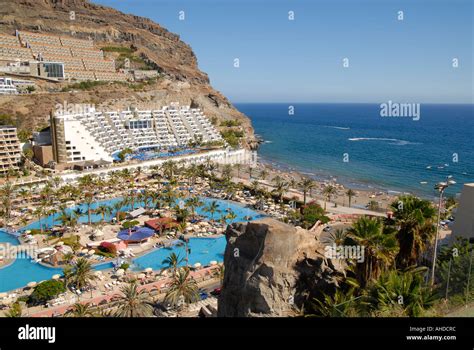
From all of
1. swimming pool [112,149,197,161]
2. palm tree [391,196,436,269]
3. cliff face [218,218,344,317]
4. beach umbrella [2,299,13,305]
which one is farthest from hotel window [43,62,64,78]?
palm tree [391,196,436,269]

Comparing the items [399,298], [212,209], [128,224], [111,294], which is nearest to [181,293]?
[111,294]

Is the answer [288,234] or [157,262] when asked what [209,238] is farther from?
[288,234]

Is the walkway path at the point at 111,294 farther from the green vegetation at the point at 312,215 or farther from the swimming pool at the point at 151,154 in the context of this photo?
the swimming pool at the point at 151,154

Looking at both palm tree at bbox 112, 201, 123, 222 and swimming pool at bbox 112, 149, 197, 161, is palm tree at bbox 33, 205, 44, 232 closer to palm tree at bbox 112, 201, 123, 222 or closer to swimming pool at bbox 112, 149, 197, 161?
palm tree at bbox 112, 201, 123, 222

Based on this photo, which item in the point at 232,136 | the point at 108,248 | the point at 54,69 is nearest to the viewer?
the point at 108,248

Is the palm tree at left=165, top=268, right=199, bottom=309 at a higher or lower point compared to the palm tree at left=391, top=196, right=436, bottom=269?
lower

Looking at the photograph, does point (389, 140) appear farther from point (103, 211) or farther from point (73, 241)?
point (73, 241)

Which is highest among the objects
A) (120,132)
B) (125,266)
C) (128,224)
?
(120,132)
